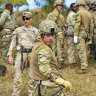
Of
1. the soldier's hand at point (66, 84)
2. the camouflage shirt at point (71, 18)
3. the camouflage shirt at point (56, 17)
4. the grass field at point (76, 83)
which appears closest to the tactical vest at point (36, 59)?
the soldier's hand at point (66, 84)

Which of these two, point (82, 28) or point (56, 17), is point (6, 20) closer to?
point (56, 17)

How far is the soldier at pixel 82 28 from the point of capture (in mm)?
6931

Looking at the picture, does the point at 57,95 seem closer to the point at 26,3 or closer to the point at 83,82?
the point at 83,82

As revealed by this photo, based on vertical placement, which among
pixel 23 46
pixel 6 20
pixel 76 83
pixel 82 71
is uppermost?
pixel 6 20

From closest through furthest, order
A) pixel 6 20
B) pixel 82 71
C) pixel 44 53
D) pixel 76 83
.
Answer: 1. pixel 44 53
2. pixel 76 83
3. pixel 82 71
4. pixel 6 20

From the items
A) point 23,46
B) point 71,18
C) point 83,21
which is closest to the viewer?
point 23,46

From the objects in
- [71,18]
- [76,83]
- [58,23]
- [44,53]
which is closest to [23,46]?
[76,83]

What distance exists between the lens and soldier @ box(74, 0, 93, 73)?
693cm

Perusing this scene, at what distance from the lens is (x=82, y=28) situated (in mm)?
7074

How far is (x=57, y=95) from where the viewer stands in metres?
3.34

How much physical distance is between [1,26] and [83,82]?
10.9 feet

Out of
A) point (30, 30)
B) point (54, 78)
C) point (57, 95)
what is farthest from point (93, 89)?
point (54, 78)

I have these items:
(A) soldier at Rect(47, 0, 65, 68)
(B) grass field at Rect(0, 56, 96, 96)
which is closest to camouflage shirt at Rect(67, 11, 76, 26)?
(A) soldier at Rect(47, 0, 65, 68)

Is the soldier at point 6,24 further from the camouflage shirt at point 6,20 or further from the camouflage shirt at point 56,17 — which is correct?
the camouflage shirt at point 56,17
